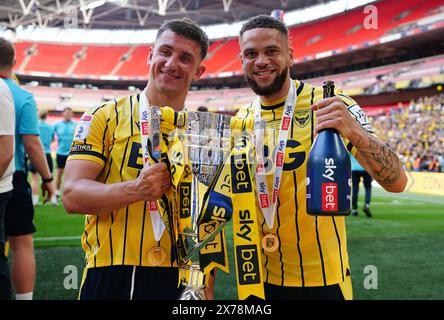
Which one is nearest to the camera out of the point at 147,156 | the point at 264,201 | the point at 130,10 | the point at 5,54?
the point at 147,156

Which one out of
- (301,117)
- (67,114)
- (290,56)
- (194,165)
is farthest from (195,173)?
(67,114)

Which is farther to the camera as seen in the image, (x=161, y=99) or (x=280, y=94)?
(x=280, y=94)

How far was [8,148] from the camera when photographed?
1.74m

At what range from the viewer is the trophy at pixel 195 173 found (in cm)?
96

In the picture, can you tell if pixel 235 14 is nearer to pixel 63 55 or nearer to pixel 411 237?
pixel 63 55

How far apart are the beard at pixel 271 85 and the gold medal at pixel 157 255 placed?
64cm

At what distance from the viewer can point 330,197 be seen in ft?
3.26

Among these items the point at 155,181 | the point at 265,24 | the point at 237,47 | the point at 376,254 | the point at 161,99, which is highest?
the point at 237,47

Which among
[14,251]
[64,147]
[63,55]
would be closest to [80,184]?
[14,251]

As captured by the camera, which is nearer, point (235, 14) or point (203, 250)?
point (203, 250)

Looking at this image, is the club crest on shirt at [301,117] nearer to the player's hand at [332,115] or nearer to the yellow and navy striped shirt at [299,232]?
the yellow and navy striped shirt at [299,232]

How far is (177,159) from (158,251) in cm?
41

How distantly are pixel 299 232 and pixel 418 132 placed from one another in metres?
13.4

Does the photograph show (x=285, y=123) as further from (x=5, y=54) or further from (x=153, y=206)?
(x=5, y=54)
